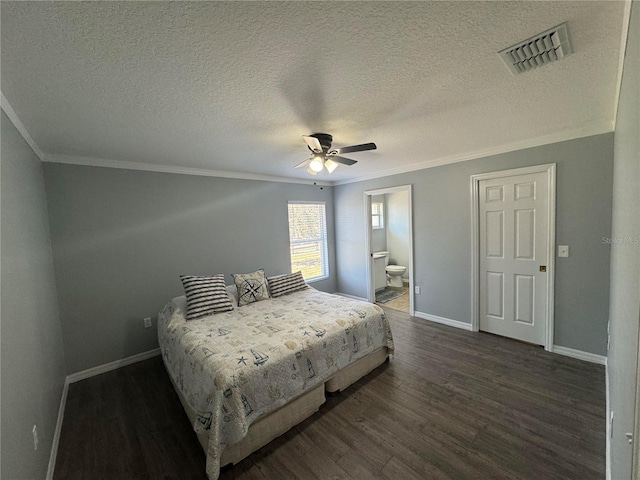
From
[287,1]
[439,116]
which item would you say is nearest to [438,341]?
[439,116]

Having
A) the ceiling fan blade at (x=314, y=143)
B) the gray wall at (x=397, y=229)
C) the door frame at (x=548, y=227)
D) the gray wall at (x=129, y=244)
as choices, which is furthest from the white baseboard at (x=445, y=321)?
the ceiling fan blade at (x=314, y=143)

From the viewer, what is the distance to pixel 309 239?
5.08 metres

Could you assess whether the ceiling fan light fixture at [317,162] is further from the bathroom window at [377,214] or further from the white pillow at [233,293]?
the bathroom window at [377,214]

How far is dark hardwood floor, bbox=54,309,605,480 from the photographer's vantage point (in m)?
1.70

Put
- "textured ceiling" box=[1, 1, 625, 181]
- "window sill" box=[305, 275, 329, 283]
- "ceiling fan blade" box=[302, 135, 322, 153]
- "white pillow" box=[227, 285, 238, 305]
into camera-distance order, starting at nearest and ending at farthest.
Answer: "textured ceiling" box=[1, 1, 625, 181], "ceiling fan blade" box=[302, 135, 322, 153], "white pillow" box=[227, 285, 238, 305], "window sill" box=[305, 275, 329, 283]

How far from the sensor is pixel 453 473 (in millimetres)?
1637

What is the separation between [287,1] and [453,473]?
2.64 m

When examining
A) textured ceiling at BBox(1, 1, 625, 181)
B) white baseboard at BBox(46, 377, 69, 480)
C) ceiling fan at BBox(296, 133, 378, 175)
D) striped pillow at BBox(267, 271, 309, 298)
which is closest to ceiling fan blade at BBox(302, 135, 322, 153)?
ceiling fan at BBox(296, 133, 378, 175)

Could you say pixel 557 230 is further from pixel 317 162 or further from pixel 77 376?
pixel 77 376

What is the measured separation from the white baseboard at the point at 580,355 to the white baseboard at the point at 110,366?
15.7ft

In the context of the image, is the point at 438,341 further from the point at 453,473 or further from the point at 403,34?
the point at 403,34

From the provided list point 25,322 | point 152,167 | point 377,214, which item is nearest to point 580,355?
point 377,214

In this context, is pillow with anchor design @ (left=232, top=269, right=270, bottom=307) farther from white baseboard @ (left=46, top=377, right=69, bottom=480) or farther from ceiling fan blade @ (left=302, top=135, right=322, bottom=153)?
ceiling fan blade @ (left=302, top=135, right=322, bottom=153)

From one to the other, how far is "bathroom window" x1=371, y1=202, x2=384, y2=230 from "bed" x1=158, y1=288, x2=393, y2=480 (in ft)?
12.2
